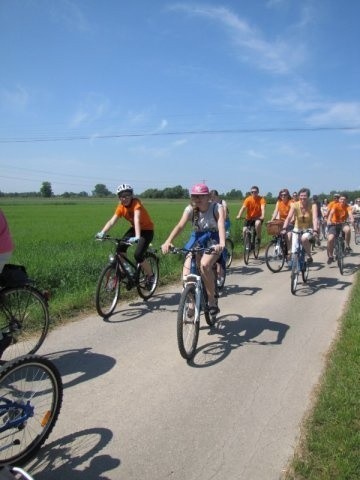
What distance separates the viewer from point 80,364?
4.79 m

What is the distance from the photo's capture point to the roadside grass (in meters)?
2.94

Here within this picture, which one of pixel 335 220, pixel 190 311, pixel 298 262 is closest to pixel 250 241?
pixel 335 220

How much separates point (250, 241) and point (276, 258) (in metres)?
1.68

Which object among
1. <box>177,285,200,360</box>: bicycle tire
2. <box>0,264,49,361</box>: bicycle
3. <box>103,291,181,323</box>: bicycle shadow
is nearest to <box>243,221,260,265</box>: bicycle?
<box>103,291,181,323</box>: bicycle shadow

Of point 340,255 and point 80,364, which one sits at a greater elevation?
point 340,255

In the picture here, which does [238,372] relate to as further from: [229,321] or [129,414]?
[229,321]

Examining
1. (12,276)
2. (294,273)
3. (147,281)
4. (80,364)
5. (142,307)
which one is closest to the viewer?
(12,276)

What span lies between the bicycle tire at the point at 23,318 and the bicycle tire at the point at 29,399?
2.73 ft

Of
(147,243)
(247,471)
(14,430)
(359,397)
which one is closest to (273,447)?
(247,471)

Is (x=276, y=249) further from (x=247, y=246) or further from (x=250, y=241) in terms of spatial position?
(x=250, y=241)

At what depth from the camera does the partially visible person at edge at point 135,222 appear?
23.1ft

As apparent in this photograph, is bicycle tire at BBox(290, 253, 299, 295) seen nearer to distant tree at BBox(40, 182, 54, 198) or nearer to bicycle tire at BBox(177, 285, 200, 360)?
bicycle tire at BBox(177, 285, 200, 360)

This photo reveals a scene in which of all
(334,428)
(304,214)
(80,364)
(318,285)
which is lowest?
(318,285)

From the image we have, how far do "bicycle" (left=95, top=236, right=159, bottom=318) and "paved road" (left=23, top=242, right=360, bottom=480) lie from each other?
24 cm
